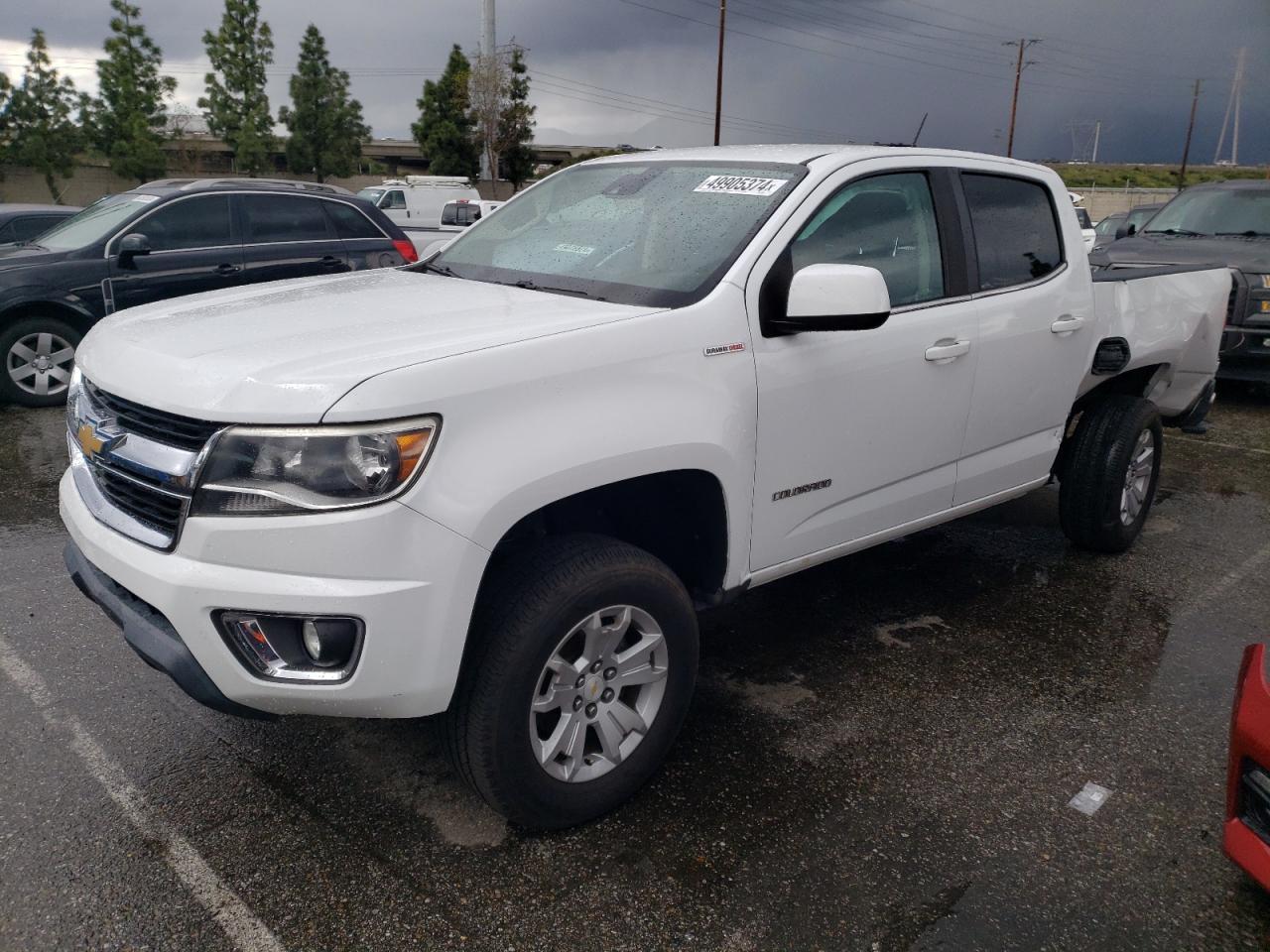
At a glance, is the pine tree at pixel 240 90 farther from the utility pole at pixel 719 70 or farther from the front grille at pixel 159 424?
the front grille at pixel 159 424

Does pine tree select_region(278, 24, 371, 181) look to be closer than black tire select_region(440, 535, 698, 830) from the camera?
No

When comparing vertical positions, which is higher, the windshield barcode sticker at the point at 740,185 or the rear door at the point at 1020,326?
the windshield barcode sticker at the point at 740,185

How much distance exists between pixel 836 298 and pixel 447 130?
161ft

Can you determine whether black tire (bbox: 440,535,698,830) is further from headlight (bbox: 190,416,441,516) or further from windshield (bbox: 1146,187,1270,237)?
windshield (bbox: 1146,187,1270,237)

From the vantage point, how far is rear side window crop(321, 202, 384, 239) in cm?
874

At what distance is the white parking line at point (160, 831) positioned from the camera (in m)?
2.31

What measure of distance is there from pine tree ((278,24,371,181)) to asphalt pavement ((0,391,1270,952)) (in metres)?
46.0

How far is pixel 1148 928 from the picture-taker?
237 cm

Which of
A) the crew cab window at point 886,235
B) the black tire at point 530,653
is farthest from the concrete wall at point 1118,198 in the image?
the black tire at point 530,653

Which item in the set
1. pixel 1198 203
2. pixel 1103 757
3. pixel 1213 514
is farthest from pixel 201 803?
pixel 1198 203

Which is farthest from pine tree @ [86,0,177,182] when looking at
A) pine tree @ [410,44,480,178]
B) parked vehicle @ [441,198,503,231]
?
parked vehicle @ [441,198,503,231]

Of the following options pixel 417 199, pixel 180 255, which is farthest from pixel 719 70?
pixel 180 255

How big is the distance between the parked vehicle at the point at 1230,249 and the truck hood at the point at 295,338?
6.55 meters

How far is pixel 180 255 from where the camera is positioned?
25.9ft
